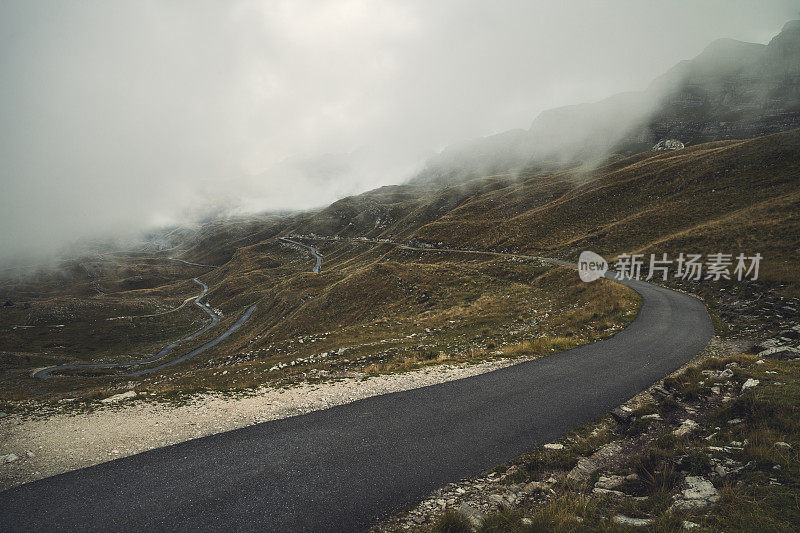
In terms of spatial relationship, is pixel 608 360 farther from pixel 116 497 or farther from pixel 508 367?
pixel 116 497

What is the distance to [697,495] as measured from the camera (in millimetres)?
5473

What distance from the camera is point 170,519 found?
652 centimetres

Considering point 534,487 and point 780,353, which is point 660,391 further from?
point 534,487

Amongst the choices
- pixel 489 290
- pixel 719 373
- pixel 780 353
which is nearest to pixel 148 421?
pixel 719 373

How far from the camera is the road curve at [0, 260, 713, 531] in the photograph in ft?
21.5

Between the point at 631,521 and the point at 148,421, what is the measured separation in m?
14.6

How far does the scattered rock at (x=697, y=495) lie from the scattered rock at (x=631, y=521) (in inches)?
27.1

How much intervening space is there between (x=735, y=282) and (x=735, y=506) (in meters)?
29.6

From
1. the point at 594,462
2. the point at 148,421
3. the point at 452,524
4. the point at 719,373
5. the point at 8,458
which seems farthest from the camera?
the point at 719,373

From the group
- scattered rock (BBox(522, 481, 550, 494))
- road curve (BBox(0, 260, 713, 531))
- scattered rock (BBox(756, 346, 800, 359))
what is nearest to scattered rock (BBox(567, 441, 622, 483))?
scattered rock (BBox(522, 481, 550, 494))

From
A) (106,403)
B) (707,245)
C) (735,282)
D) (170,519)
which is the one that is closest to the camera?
(170,519)

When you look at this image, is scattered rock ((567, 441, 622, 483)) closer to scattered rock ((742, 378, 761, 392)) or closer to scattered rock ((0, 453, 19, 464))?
scattered rock ((742, 378, 761, 392))

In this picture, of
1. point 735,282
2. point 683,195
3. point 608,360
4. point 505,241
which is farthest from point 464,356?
point 683,195

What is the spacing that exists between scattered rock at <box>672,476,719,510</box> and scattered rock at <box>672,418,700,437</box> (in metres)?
2.43
